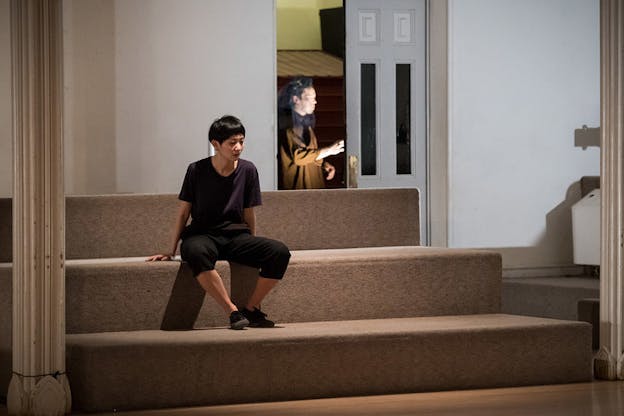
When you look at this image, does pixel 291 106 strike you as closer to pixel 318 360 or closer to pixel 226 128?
pixel 226 128

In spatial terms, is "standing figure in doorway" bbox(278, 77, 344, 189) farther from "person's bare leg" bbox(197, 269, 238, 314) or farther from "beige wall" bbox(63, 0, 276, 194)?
"person's bare leg" bbox(197, 269, 238, 314)

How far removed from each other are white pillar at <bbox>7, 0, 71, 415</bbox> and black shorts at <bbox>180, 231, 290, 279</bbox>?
2.26ft

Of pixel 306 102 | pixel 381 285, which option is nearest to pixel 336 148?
pixel 306 102

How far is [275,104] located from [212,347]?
9.59ft

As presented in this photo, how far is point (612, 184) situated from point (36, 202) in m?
2.59

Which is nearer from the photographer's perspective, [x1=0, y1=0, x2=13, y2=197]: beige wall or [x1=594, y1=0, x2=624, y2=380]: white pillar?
[x1=594, y1=0, x2=624, y2=380]: white pillar

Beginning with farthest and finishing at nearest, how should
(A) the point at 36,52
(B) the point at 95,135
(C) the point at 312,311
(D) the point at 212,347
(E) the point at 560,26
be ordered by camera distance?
(E) the point at 560,26, (B) the point at 95,135, (C) the point at 312,311, (D) the point at 212,347, (A) the point at 36,52

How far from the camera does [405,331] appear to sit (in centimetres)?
490

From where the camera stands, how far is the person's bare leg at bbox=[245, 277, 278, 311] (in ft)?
16.5

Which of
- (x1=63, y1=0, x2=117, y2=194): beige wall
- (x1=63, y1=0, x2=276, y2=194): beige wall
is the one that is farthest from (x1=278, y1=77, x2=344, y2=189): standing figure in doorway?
(x1=63, y1=0, x2=117, y2=194): beige wall

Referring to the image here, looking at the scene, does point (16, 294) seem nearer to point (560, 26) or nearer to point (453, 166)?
point (453, 166)

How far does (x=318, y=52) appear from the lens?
33.0 feet

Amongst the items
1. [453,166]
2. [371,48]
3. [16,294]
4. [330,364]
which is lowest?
[330,364]

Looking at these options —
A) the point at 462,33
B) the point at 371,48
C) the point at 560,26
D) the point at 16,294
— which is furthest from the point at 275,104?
the point at 16,294
